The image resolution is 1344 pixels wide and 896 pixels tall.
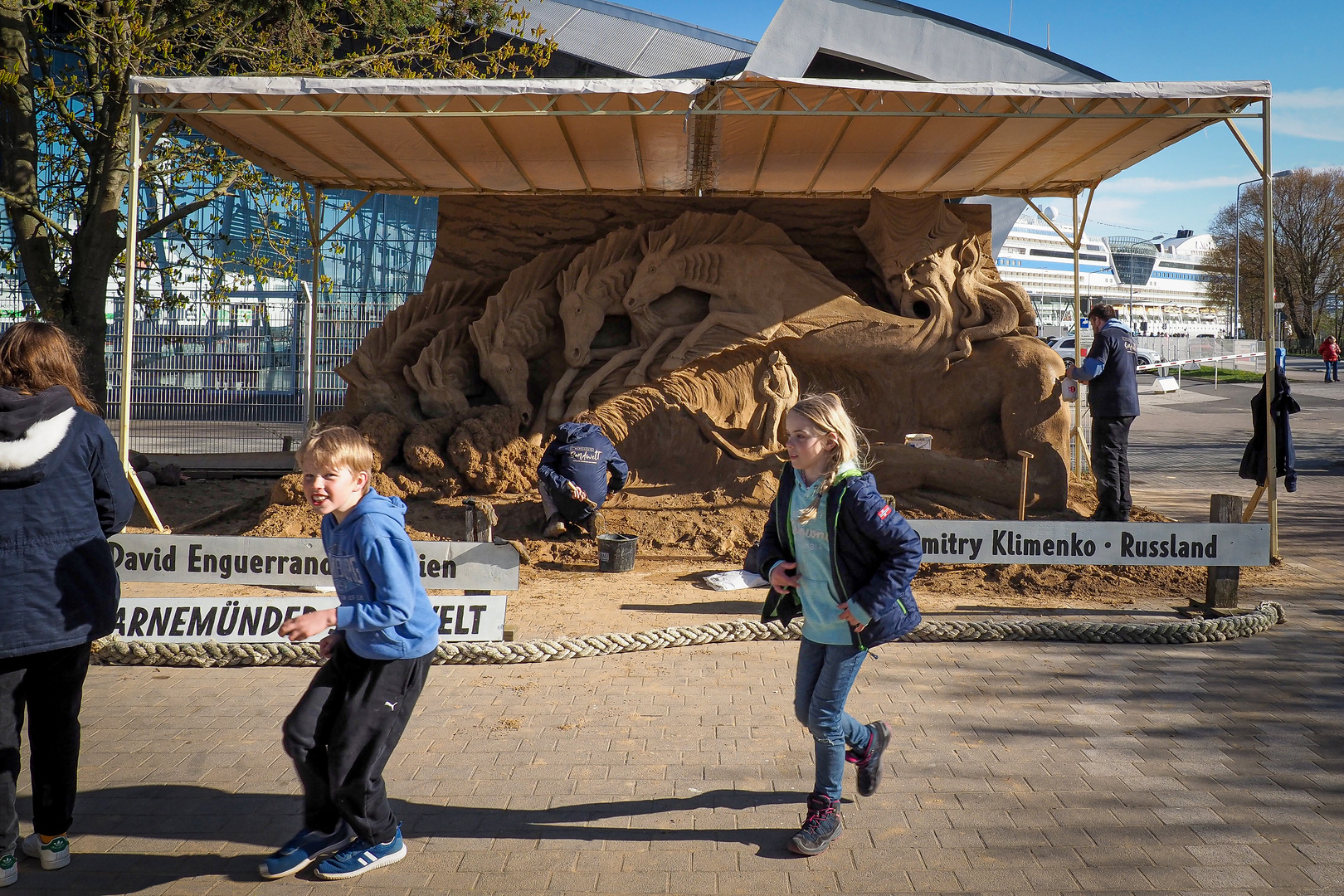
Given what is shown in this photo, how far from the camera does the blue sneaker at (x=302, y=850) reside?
294 cm

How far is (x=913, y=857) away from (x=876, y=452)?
212 inches

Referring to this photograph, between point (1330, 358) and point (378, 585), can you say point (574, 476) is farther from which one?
point (1330, 358)

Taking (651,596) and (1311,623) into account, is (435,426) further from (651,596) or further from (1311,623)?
(1311,623)

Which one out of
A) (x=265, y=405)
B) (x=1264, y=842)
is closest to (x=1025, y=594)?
(x=1264, y=842)

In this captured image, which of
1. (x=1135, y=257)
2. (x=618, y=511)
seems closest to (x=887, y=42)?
(x=618, y=511)

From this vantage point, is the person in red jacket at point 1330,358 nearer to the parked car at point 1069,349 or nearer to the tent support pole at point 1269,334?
the parked car at point 1069,349

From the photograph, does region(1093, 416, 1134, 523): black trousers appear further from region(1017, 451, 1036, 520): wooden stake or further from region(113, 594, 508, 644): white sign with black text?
region(113, 594, 508, 644): white sign with black text

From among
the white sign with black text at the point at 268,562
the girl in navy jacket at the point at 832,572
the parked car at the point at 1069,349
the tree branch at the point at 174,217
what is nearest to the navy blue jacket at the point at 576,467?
the white sign with black text at the point at 268,562

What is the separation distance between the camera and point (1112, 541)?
226 inches

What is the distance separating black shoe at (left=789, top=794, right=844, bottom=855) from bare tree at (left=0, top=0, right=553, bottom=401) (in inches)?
351

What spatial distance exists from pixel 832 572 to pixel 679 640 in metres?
2.42

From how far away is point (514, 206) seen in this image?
982 centimetres

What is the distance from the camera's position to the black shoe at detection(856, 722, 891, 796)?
3.30 metres

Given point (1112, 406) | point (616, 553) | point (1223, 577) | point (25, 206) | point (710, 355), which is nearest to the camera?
point (1223, 577)
